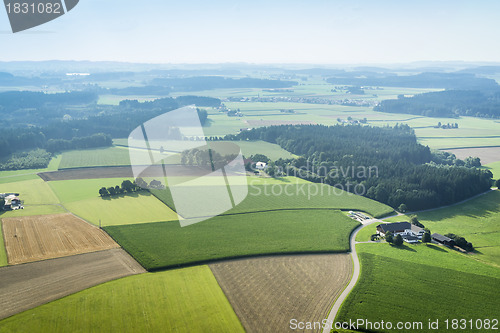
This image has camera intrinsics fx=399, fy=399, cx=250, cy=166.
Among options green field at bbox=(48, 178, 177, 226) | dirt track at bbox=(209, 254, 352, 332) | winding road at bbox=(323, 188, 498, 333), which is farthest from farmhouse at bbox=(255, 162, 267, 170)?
dirt track at bbox=(209, 254, 352, 332)

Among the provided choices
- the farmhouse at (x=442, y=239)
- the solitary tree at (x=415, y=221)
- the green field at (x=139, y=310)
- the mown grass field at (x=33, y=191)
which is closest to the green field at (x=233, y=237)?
the green field at (x=139, y=310)

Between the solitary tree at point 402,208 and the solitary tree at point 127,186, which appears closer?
the solitary tree at point 402,208

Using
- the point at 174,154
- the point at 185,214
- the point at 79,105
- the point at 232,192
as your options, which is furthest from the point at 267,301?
the point at 79,105

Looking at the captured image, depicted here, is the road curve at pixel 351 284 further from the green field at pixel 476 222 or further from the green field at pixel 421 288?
the green field at pixel 476 222

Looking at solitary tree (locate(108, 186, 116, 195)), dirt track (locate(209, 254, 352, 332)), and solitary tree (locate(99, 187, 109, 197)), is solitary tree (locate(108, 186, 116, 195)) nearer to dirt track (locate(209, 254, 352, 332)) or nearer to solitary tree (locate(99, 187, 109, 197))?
solitary tree (locate(99, 187, 109, 197))

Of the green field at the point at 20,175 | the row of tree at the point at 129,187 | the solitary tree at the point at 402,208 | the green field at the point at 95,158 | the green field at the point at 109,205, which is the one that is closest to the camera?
the green field at the point at 109,205

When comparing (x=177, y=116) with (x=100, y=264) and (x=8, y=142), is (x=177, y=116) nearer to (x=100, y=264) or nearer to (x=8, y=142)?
(x=8, y=142)
